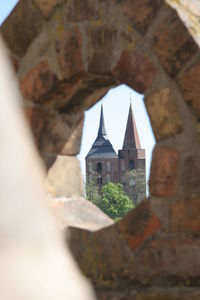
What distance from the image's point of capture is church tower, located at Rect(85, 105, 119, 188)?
54.1 metres

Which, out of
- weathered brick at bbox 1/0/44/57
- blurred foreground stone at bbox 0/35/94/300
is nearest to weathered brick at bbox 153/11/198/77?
weathered brick at bbox 1/0/44/57

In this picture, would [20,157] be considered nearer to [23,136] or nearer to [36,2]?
[23,136]

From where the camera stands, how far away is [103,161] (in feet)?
178

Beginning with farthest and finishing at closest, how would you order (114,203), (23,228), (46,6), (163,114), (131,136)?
1. (131,136)
2. (114,203)
3. (46,6)
4. (163,114)
5. (23,228)

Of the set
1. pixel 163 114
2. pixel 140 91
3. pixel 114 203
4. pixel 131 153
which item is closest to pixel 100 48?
pixel 140 91

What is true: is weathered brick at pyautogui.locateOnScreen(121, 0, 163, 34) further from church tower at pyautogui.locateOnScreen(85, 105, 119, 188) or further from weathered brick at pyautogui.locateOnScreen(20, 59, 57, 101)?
church tower at pyautogui.locateOnScreen(85, 105, 119, 188)

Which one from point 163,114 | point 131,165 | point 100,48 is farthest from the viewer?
point 131,165

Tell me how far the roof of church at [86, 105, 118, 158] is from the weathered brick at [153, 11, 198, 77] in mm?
52422

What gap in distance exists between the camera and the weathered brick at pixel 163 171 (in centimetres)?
149

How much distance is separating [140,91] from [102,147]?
52918 mm

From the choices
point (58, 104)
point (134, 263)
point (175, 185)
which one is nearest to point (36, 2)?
point (58, 104)

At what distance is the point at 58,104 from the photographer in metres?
2.01

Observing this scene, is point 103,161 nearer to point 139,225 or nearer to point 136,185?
point 136,185

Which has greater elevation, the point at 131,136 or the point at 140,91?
the point at 131,136
